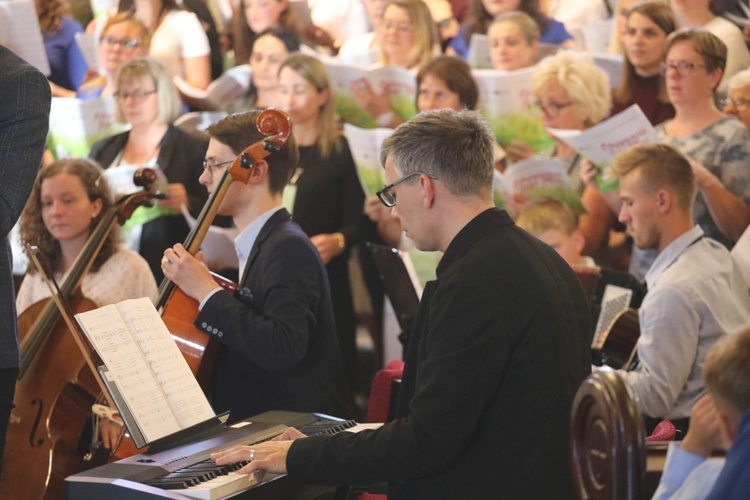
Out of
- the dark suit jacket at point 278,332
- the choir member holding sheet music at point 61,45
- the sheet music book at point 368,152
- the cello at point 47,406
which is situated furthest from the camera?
the choir member holding sheet music at point 61,45

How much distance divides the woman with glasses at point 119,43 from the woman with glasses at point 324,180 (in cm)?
110

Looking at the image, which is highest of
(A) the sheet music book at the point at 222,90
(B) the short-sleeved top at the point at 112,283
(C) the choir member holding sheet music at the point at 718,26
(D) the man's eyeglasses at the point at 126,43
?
(C) the choir member holding sheet music at the point at 718,26

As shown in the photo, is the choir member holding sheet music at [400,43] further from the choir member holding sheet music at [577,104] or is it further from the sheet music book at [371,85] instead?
the choir member holding sheet music at [577,104]

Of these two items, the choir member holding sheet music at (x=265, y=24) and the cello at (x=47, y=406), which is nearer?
the cello at (x=47, y=406)

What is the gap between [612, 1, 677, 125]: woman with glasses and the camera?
4.38 meters

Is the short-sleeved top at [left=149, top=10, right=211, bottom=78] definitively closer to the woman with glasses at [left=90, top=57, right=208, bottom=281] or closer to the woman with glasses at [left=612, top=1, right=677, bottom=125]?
the woman with glasses at [left=90, top=57, right=208, bottom=281]

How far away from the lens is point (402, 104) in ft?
16.4

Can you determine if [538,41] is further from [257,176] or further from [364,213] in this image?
[257,176]

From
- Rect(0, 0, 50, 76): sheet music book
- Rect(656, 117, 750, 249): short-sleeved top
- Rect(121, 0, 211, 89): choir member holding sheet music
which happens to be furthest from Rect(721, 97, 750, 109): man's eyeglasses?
Rect(0, 0, 50, 76): sheet music book

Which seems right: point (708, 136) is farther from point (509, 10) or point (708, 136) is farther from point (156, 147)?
point (156, 147)

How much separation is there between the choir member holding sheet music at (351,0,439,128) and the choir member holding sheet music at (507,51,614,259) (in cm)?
67

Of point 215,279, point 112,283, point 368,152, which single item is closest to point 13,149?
point 215,279

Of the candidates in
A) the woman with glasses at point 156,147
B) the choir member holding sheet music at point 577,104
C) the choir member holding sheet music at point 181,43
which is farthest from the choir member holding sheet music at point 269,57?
the choir member holding sheet music at point 577,104

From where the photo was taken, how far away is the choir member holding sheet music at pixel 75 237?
12.5 feet
